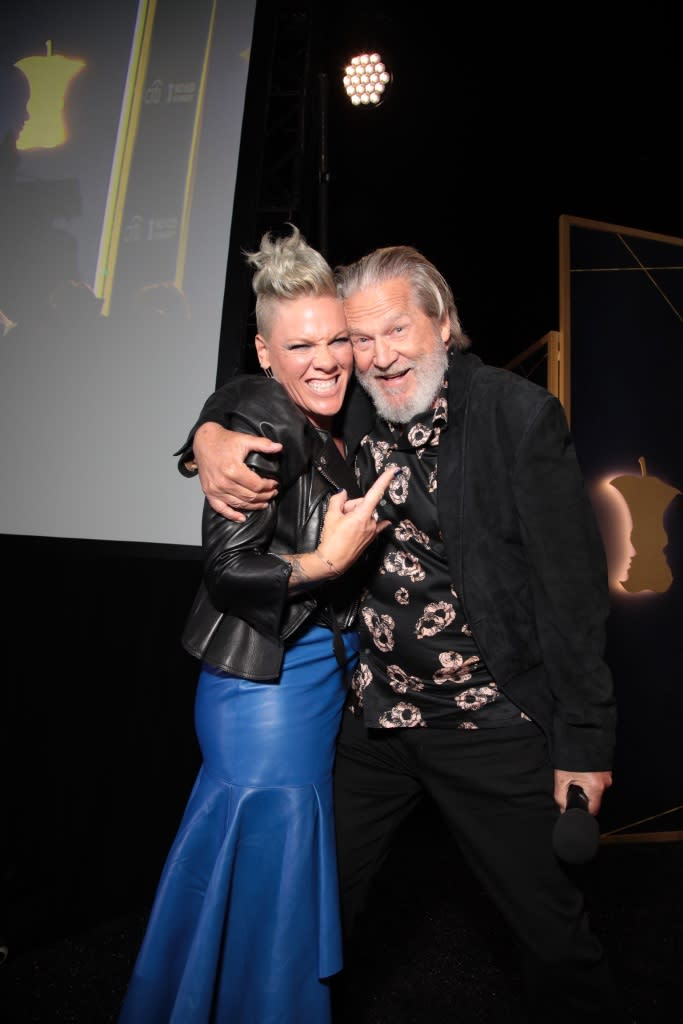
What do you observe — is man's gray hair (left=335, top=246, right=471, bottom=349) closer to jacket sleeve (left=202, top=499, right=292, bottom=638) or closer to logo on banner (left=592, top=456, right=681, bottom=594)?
jacket sleeve (left=202, top=499, right=292, bottom=638)

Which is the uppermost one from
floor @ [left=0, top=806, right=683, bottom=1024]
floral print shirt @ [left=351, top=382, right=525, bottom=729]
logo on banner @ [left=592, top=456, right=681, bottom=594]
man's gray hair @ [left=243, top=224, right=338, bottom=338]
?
man's gray hair @ [left=243, top=224, right=338, bottom=338]

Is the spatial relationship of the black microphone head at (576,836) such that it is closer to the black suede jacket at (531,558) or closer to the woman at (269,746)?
the black suede jacket at (531,558)

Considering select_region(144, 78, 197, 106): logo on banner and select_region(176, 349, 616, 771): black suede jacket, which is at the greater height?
select_region(144, 78, 197, 106): logo on banner

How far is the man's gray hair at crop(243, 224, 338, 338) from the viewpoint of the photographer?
1391 mm

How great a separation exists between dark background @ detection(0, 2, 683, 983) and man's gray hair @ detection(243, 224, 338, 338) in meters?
1.02

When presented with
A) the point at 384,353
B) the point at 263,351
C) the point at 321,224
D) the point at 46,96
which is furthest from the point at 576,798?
the point at 46,96

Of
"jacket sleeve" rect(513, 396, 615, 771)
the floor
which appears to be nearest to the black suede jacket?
"jacket sleeve" rect(513, 396, 615, 771)

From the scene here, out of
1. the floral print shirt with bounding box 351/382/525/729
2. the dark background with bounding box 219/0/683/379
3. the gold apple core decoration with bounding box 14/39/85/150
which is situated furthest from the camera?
the dark background with bounding box 219/0/683/379

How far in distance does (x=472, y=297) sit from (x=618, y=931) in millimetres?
4254

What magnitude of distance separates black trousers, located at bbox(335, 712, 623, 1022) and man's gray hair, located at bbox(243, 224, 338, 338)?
1048 mm

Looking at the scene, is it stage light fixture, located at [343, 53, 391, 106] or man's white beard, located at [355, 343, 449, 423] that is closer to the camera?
man's white beard, located at [355, 343, 449, 423]

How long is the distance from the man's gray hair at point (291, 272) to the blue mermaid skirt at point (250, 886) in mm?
843

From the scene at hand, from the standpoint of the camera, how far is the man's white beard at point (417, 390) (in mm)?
1455

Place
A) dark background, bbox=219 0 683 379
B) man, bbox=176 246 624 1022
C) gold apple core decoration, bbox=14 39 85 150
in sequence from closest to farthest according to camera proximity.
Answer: man, bbox=176 246 624 1022 < gold apple core decoration, bbox=14 39 85 150 < dark background, bbox=219 0 683 379
